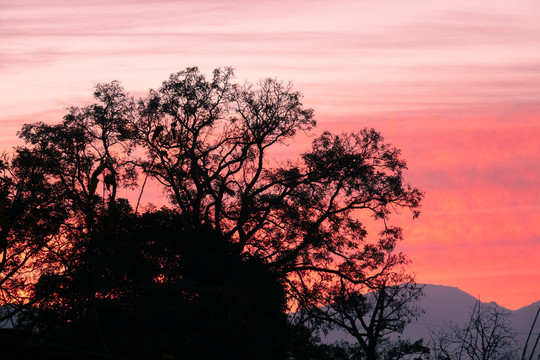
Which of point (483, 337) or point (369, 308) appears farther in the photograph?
point (483, 337)

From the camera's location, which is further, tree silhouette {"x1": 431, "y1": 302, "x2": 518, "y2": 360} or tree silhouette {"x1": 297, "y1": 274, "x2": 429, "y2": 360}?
tree silhouette {"x1": 431, "y1": 302, "x2": 518, "y2": 360}

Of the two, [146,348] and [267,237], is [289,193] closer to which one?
[267,237]

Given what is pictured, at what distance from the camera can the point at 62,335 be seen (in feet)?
112

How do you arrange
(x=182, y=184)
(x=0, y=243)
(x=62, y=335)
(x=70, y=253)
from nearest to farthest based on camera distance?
(x=0, y=243) < (x=62, y=335) < (x=70, y=253) < (x=182, y=184)

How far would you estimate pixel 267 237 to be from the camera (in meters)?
43.2

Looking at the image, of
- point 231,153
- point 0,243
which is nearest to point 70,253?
point 231,153

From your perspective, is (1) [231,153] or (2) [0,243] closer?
(2) [0,243]

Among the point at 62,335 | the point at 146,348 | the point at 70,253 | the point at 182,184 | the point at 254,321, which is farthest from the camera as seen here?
the point at 182,184

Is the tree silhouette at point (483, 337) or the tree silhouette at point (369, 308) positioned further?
the tree silhouette at point (483, 337)

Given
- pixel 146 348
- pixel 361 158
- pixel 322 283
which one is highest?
pixel 361 158

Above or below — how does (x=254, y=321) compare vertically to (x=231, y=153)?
below

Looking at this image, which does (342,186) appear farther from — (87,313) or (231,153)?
(87,313)

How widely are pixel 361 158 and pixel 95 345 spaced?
61.4 ft

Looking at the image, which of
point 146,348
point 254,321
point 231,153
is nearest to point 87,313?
point 146,348
